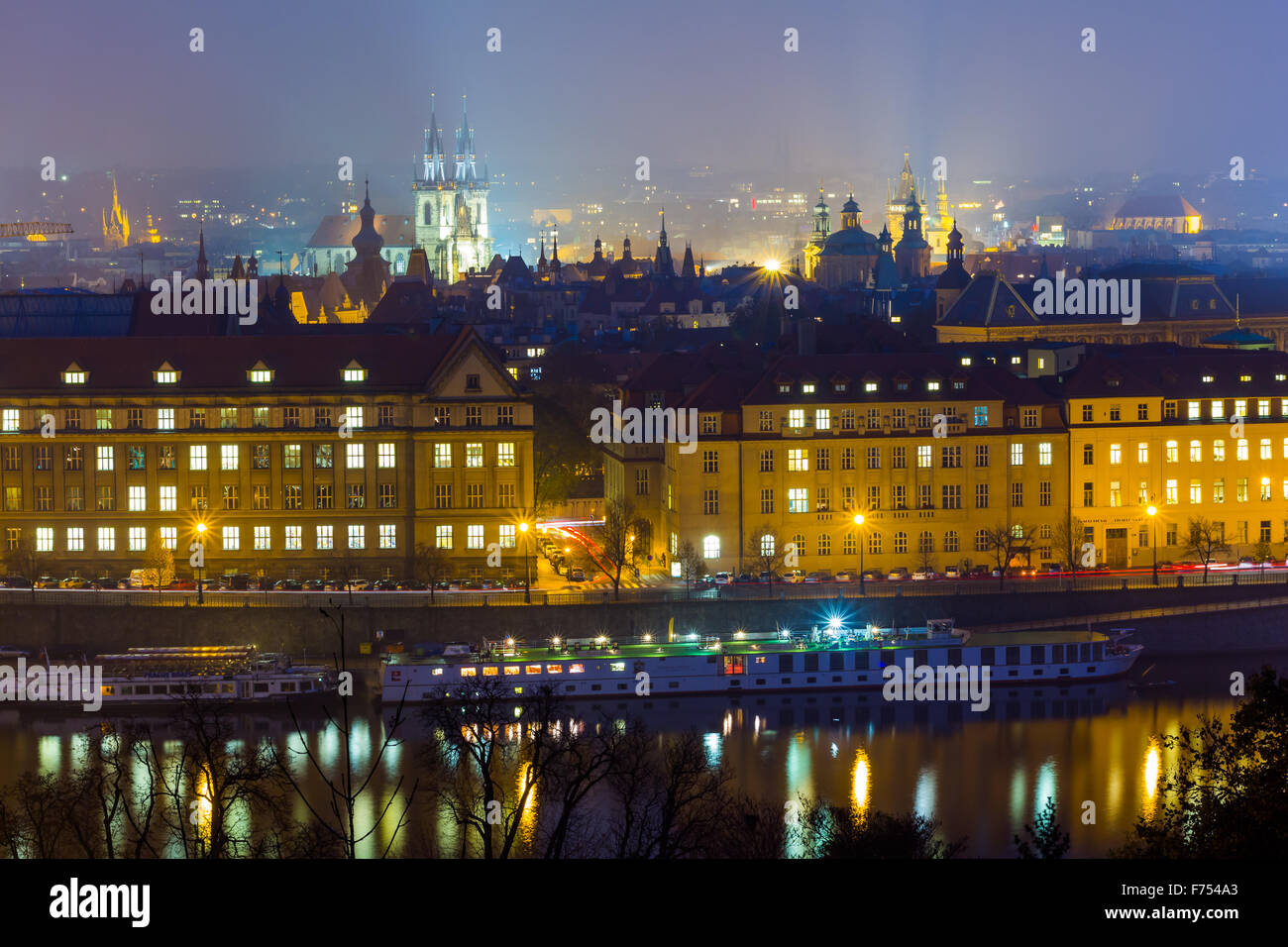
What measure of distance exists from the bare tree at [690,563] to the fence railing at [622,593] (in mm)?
679

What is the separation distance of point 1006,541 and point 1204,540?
3843 mm

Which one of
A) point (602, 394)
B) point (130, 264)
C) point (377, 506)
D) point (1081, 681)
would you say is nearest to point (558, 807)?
point (1081, 681)

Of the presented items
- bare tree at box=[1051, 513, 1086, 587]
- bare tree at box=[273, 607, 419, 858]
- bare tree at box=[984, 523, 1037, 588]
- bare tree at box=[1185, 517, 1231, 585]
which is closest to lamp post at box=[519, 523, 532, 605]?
bare tree at box=[273, 607, 419, 858]

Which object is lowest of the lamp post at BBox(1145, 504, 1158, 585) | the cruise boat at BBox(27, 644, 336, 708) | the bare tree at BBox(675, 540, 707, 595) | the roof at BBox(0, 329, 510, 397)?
the cruise boat at BBox(27, 644, 336, 708)

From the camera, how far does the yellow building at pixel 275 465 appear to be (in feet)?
144

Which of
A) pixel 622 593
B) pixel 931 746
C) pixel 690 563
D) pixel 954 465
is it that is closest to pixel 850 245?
pixel 954 465

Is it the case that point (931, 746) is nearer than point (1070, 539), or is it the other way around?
point (931, 746)

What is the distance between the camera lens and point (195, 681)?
3728cm

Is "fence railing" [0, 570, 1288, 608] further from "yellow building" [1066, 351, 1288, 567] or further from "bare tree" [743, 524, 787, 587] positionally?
"yellow building" [1066, 351, 1288, 567]

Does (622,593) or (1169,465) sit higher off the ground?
(1169,465)

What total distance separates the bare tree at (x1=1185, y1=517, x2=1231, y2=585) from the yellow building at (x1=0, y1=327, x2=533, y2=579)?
12835 millimetres

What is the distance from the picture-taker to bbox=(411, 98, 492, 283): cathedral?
185m

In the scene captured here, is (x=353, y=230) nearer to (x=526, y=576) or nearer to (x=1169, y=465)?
(x=1169, y=465)

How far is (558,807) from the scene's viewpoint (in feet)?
91.0
